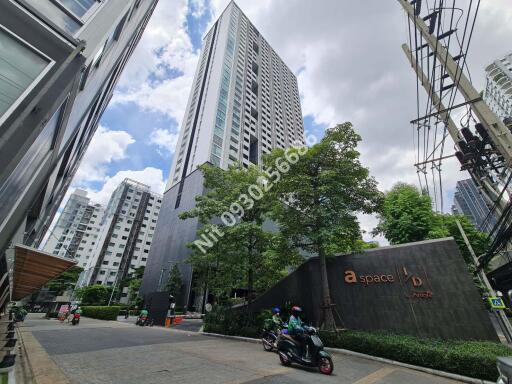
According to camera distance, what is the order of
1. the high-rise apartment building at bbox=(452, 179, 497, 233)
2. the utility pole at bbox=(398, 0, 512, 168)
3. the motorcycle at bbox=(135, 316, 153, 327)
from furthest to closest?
1. the motorcycle at bbox=(135, 316, 153, 327)
2. the high-rise apartment building at bbox=(452, 179, 497, 233)
3. the utility pole at bbox=(398, 0, 512, 168)

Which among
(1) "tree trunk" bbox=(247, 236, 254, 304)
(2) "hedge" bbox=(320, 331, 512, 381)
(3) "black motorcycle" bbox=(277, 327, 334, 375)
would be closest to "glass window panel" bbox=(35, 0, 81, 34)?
(3) "black motorcycle" bbox=(277, 327, 334, 375)

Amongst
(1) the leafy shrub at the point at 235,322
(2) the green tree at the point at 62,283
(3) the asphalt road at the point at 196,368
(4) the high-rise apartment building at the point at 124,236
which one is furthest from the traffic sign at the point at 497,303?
(2) the green tree at the point at 62,283

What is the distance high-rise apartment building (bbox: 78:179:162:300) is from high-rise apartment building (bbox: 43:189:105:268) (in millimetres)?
3136

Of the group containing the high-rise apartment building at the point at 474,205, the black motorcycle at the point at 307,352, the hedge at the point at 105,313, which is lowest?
the black motorcycle at the point at 307,352

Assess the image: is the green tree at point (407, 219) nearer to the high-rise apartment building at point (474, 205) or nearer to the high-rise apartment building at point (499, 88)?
the high-rise apartment building at point (474, 205)

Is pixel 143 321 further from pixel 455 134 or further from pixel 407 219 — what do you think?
pixel 455 134

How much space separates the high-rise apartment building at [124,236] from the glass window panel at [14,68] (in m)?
59.3

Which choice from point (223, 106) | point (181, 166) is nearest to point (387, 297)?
point (181, 166)

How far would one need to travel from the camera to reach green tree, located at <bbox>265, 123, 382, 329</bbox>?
33.8 ft

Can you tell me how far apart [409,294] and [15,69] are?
12520mm

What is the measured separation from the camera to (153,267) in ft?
119

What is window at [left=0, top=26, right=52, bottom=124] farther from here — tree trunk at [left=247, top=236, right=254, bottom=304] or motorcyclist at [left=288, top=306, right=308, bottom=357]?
tree trunk at [left=247, top=236, right=254, bottom=304]

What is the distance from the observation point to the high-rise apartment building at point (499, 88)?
28.9 metres

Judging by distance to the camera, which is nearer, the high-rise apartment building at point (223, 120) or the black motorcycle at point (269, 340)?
the black motorcycle at point (269, 340)
